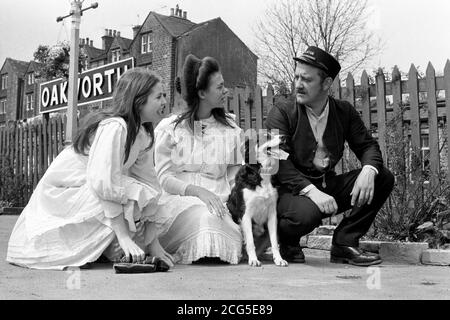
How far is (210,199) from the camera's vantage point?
4184mm

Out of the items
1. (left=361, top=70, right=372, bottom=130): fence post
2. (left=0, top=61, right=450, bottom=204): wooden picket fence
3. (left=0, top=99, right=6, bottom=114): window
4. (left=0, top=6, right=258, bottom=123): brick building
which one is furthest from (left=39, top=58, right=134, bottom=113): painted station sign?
(left=0, top=99, right=6, bottom=114): window

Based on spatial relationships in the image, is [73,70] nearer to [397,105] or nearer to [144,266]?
[397,105]

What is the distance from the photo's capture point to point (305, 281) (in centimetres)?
342

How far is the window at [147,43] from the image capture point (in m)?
35.1

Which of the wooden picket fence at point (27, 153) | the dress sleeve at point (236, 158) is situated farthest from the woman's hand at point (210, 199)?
the wooden picket fence at point (27, 153)

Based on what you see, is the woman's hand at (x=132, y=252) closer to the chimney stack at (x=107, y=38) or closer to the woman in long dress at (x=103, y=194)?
the woman in long dress at (x=103, y=194)

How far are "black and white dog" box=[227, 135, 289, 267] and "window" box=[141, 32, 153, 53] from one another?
31931mm

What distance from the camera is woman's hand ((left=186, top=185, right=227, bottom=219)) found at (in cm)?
417

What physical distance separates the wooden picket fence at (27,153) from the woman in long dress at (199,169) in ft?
24.3

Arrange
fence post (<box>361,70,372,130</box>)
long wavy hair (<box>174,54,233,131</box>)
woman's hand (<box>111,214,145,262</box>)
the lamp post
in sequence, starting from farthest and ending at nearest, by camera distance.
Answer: the lamp post → fence post (<box>361,70,372,130</box>) → long wavy hair (<box>174,54,233,131</box>) → woman's hand (<box>111,214,145,262</box>)

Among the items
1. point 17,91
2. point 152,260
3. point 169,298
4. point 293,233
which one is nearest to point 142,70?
point 152,260

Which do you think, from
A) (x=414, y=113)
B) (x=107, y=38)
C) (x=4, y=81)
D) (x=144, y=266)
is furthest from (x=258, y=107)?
(x=4, y=81)

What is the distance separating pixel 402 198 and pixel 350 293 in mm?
2616

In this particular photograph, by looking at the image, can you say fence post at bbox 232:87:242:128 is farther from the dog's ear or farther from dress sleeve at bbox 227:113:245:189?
the dog's ear
